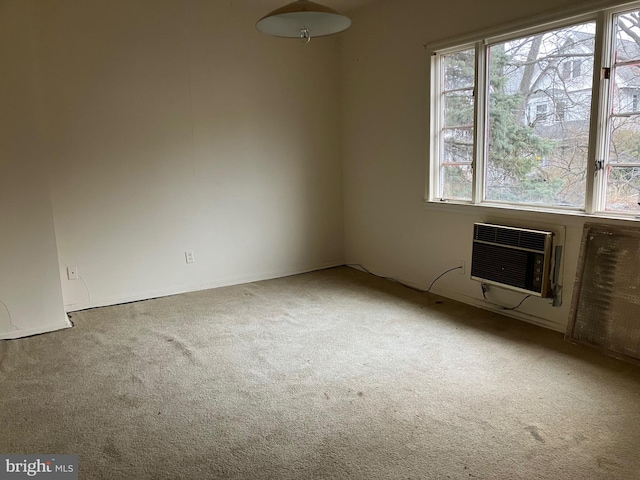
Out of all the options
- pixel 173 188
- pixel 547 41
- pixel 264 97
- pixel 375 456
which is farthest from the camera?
pixel 264 97

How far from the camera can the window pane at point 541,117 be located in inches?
127

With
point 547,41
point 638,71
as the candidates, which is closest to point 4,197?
point 547,41

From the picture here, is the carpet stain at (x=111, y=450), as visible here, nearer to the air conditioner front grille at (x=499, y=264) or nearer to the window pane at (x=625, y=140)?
the air conditioner front grille at (x=499, y=264)

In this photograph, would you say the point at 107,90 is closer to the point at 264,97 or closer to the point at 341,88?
the point at 264,97

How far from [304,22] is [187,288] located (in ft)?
9.62

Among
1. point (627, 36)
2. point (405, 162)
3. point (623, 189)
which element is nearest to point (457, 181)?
point (405, 162)

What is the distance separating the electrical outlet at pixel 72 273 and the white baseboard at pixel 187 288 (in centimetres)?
24

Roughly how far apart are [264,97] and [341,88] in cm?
93

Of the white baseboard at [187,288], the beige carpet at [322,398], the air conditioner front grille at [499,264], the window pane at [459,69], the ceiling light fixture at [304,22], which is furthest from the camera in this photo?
the white baseboard at [187,288]

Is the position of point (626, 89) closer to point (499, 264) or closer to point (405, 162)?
point (499, 264)

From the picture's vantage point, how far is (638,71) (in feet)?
9.53

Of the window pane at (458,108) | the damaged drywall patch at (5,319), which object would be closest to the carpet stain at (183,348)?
the damaged drywall patch at (5,319)

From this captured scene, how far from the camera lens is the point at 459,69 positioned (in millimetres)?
4016

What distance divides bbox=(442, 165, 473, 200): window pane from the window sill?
96mm
